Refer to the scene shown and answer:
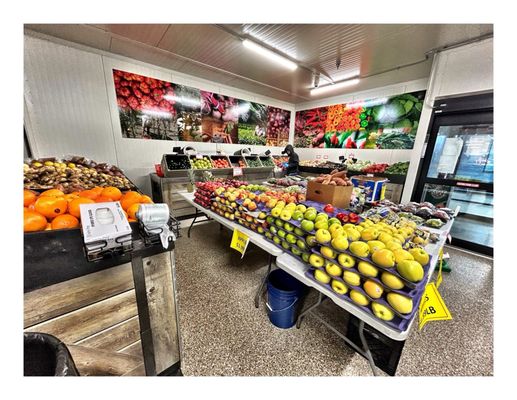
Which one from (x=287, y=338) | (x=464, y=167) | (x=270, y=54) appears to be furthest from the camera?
(x=464, y=167)

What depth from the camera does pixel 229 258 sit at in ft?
8.43

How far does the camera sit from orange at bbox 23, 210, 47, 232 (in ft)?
2.31

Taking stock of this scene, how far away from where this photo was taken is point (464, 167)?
129 inches

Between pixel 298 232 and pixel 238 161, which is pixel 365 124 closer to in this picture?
pixel 238 161

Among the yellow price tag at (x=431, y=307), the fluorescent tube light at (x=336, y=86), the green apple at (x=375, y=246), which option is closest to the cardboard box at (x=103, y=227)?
the green apple at (x=375, y=246)

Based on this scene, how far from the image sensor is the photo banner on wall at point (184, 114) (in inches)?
148

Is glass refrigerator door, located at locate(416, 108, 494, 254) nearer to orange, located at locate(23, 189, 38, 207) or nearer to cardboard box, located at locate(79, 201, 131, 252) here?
cardboard box, located at locate(79, 201, 131, 252)

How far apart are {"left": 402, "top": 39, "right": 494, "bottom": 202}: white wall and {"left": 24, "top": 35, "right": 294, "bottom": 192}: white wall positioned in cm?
517

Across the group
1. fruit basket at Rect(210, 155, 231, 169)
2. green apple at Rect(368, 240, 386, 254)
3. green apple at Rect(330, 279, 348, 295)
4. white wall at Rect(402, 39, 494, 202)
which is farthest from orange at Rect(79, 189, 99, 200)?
white wall at Rect(402, 39, 494, 202)

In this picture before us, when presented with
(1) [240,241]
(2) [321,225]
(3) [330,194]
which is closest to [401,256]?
(2) [321,225]

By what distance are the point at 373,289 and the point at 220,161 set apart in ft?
A: 14.1

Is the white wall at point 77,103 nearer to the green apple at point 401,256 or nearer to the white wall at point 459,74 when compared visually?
the green apple at point 401,256

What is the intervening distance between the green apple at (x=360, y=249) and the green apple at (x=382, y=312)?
0.23 m

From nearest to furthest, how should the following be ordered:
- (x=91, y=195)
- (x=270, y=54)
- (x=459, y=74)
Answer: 1. (x=91, y=195)
2. (x=459, y=74)
3. (x=270, y=54)
